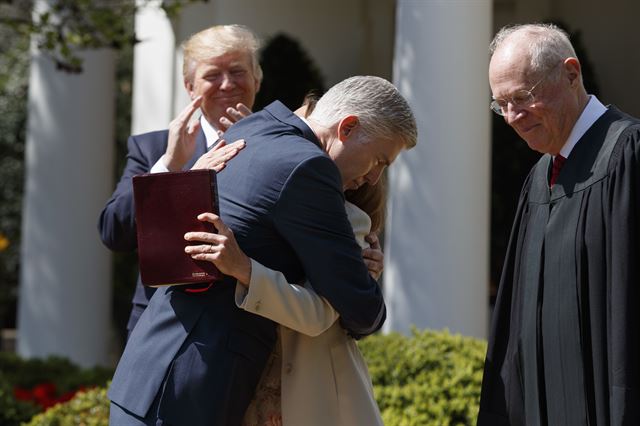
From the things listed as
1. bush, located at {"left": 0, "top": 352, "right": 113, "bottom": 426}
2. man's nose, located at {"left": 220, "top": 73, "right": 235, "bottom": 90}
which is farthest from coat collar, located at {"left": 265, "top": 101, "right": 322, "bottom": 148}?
bush, located at {"left": 0, "top": 352, "right": 113, "bottom": 426}

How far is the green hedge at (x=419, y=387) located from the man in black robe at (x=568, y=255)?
2.15 metres

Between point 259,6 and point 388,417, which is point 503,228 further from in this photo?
point 388,417

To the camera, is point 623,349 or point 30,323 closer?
point 623,349

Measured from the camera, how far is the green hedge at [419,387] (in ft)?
18.1

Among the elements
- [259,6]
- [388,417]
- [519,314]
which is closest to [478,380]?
[388,417]

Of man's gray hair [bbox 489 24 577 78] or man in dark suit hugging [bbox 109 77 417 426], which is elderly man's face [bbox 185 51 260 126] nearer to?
man in dark suit hugging [bbox 109 77 417 426]

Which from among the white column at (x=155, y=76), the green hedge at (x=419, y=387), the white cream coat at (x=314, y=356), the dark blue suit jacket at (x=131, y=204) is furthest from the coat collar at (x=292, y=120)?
the white column at (x=155, y=76)

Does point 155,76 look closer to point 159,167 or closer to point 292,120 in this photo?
point 159,167

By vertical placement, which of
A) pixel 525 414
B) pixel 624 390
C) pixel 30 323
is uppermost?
pixel 624 390

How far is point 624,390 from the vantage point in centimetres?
289

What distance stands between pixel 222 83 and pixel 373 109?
1395 millimetres

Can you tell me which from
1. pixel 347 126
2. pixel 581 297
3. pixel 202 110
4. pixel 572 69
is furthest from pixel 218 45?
pixel 581 297

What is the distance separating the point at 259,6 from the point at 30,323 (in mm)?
4204

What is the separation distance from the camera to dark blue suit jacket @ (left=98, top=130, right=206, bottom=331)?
4066 mm
